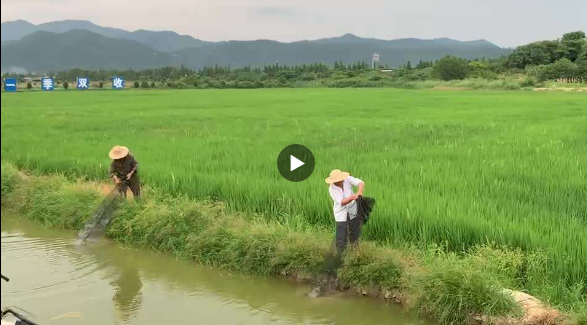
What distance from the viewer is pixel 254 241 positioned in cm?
516

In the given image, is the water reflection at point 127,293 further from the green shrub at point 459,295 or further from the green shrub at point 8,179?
the green shrub at point 8,179

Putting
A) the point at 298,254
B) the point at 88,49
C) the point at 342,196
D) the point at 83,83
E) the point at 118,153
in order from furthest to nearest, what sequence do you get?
the point at 83,83 < the point at 88,49 < the point at 118,153 < the point at 298,254 < the point at 342,196

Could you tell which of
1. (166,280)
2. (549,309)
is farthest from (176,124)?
(549,309)

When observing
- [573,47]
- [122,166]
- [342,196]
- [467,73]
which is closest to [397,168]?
[342,196]

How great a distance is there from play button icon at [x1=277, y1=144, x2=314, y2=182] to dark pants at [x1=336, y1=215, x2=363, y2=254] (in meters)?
2.35

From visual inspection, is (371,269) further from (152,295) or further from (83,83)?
(83,83)

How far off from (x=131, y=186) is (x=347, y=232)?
306cm

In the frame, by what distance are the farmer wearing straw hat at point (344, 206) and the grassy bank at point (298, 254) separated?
0.45 ft

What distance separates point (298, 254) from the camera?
4.94m

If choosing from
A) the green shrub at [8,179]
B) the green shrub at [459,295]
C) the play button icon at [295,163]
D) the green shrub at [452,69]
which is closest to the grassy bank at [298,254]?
the green shrub at [459,295]

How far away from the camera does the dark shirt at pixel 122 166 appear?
6.29 meters

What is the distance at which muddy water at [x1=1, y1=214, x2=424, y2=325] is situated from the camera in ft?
14.1

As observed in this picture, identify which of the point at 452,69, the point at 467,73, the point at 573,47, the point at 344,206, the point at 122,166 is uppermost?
the point at 573,47

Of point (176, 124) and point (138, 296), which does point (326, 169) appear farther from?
point (176, 124)
